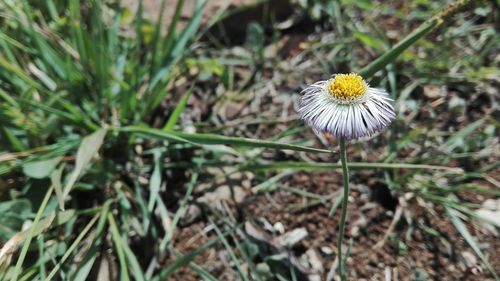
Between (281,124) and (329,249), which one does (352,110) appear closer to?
(329,249)

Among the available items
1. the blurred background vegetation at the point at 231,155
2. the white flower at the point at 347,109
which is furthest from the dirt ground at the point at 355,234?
the white flower at the point at 347,109

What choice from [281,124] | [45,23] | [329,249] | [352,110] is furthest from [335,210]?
[45,23]

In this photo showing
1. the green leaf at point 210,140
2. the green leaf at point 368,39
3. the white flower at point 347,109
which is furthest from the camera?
the green leaf at point 368,39

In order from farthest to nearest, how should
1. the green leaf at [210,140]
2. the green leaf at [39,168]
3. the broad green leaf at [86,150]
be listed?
the green leaf at [39,168]
the broad green leaf at [86,150]
the green leaf at [210,140]

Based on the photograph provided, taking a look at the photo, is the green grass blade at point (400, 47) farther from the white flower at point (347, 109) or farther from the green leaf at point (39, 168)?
the green leaf at point (39, 168)

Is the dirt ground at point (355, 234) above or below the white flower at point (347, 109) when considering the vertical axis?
below

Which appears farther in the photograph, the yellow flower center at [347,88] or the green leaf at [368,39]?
the green leaf at [368,39]

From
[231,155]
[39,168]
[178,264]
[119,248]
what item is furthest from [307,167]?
[39,168]

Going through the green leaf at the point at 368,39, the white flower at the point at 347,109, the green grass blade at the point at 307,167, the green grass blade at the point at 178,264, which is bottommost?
the green grass blade at the point at 178,264
